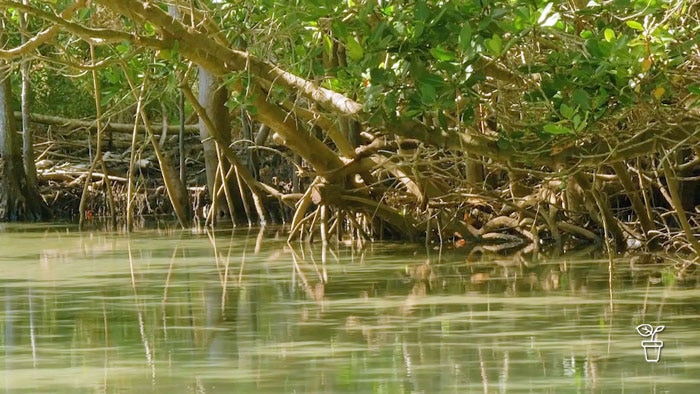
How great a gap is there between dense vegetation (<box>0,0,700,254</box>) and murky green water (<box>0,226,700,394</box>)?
2.16 ft

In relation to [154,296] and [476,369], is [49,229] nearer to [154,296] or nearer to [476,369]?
[154,296]

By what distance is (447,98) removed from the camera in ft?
18.5

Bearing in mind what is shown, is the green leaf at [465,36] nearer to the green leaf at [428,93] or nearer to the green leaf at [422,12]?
the green leaf at [422,12]

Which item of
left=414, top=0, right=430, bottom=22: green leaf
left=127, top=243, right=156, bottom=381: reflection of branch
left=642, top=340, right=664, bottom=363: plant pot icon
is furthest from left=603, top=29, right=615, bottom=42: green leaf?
left=127, top=243, right=156, bottom=381: reflection of branch

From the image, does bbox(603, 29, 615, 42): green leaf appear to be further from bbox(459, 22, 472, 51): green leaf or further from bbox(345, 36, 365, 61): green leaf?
bbox(345, 36, 365, 61): green leaf

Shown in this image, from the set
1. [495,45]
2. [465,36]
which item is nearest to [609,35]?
[495,45]

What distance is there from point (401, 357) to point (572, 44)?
1.70m

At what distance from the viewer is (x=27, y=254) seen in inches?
400

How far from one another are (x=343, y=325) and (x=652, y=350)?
1409 millimetres

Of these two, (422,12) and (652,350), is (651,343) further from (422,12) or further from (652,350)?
(422,12)

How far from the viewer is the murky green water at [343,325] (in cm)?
453

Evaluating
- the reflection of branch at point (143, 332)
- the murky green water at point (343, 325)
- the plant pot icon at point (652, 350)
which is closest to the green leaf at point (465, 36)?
the murky green water at point (343, 325)

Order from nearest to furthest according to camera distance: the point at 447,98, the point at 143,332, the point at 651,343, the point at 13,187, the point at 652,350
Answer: the point at 652,350 < the point at 651,343 < the point at 447,98 < the point at 143,332 < the point at 13,187

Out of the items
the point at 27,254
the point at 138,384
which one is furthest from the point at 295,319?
the point at 27,254
